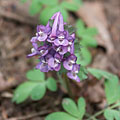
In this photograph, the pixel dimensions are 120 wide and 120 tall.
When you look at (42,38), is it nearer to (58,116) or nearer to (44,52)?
(44,52)

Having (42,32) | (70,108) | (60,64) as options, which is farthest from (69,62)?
(70,108)

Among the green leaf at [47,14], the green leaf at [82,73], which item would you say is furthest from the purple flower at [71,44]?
the green leaf at [47,14]

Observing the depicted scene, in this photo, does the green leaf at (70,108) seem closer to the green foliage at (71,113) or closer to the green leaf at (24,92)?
the green foliage at (71,113)

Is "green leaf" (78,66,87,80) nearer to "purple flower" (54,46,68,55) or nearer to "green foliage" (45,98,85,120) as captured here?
"green foliage" (45,98,85,120)

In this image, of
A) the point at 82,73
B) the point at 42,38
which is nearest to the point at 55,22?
the point at 42,38

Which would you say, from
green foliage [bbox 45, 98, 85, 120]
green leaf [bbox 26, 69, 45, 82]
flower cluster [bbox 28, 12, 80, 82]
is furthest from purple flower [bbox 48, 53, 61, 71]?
green leaf [bbox 26, 69, 45, 82]

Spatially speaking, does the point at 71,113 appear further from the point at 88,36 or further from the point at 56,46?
the point at 88,36
